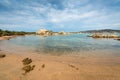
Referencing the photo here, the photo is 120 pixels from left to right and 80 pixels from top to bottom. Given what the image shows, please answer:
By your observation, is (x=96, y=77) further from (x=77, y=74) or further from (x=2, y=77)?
(x=2, y=77)

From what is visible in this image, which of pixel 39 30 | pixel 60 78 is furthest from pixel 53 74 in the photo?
pixel 39 30

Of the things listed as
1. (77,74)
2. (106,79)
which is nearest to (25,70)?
(77,74)

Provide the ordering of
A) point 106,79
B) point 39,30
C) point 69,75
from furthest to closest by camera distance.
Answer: point 39,30
point 69,75
point 106,79

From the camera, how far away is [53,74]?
9.81 metres

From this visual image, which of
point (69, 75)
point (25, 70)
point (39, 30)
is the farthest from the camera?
point (39, 30)

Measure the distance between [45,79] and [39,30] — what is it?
173 metres

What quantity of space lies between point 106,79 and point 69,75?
2785mm

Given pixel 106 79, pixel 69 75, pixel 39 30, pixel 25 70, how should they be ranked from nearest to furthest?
pixel 106 79
pixel 69 75
pixel 25 70
pixel 39 30

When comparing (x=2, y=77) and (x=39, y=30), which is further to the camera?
(x=39, y=30)

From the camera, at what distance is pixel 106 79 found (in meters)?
8.78

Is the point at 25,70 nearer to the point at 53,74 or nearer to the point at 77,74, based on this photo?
the point at 53,74

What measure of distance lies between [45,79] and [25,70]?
8.50 feet

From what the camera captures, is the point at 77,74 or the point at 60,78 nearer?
the point at 60,78

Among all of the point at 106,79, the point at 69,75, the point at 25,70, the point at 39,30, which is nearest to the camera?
the point at 106,79
